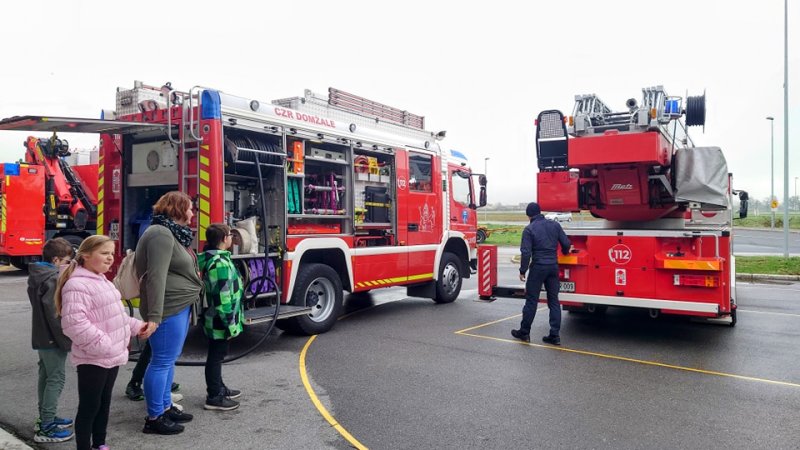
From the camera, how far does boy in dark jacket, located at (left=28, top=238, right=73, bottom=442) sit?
4.10 metres

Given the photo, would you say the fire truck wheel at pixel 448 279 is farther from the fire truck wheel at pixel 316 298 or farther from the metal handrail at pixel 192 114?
the metal handrail at pixel 192 114

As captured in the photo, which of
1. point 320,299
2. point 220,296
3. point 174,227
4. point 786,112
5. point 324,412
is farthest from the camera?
point 786,112

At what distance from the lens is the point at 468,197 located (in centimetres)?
1159

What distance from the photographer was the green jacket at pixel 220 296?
460 centimetres

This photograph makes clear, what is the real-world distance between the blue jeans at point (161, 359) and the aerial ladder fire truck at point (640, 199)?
4959 mm

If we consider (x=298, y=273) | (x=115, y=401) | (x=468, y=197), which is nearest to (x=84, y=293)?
(x=115, y=401)

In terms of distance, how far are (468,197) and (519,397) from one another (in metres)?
6.68

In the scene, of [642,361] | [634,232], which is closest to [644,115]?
[634,232]

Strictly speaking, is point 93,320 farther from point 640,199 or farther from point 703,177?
point 703,177

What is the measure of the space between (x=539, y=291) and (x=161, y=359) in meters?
4.89

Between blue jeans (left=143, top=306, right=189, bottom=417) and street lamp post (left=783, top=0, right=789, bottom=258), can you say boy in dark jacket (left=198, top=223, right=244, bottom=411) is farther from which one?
street lamp post (left=783, top=0, right=789, bottom=258)

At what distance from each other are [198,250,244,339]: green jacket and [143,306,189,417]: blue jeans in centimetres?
35

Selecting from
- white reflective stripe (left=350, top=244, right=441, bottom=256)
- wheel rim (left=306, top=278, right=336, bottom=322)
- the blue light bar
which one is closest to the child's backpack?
the blue light bar

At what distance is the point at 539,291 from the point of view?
762cm
